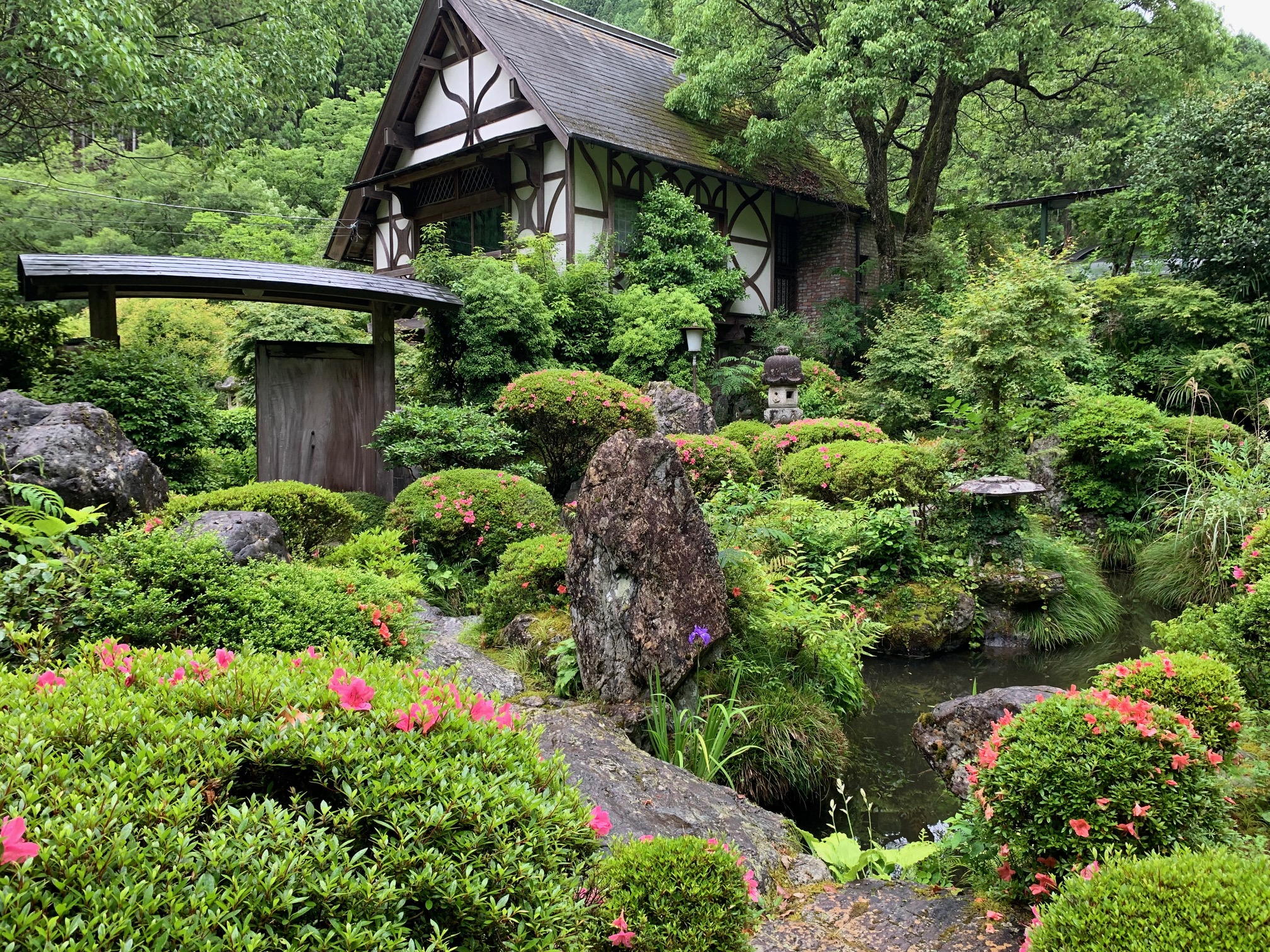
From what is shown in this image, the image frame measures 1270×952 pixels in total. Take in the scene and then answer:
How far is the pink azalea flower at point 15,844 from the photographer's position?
1.19m

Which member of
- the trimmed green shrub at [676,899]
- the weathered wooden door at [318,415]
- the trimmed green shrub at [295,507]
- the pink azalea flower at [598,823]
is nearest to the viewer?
the pink azalea flower at [598,823]

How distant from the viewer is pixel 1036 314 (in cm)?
795

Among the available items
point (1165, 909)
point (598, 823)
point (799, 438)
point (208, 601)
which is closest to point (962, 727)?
point (1165, 909)

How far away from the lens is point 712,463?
938 cm

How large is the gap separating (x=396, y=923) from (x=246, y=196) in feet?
83.4

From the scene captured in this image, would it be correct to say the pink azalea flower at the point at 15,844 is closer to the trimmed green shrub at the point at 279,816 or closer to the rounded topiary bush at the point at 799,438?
the trimmed green shrub at the point at 279,816

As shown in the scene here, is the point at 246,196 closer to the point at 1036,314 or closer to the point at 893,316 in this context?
the point at 893,316

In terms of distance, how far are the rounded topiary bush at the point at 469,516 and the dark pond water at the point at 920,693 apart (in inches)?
131

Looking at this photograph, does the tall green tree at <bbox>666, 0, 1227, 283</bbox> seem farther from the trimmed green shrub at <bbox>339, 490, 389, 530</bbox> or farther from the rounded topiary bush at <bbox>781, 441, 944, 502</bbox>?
the trimmed green shrub at <bbox>339, 490, 389, 530</bbox>

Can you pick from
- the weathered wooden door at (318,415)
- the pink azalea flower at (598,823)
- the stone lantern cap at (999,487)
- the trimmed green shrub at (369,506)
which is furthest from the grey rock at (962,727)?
the weathered wooden door at (318,415)

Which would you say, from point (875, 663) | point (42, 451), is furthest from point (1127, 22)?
point (42, 451)

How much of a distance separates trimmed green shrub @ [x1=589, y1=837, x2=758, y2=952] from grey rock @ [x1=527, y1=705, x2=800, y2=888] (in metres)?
0.72

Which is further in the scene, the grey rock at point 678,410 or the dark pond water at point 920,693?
the grey rock at point 678,410

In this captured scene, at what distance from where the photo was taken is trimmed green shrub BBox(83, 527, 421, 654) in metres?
3.14
